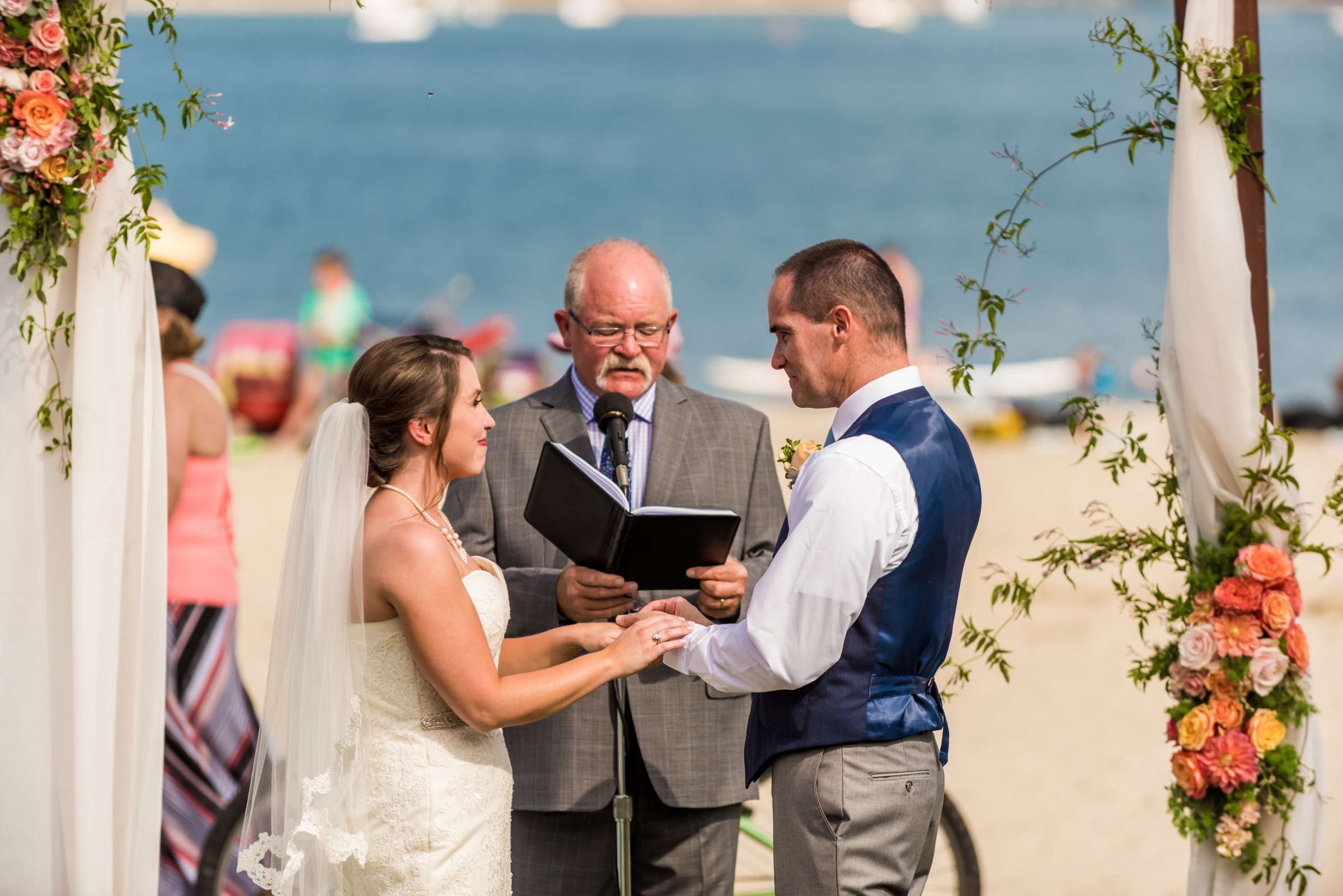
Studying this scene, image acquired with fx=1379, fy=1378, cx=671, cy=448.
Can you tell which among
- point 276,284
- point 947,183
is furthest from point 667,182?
point 276,284

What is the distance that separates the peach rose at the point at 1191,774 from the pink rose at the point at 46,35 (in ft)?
10.4

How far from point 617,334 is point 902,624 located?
1376 millimetres

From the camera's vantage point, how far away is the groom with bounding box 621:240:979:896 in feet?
9.36

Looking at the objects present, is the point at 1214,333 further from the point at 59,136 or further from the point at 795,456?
A: the point at 59,136

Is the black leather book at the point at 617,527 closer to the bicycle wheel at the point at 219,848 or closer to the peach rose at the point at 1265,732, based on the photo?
the peach rose at the point at 1265,732

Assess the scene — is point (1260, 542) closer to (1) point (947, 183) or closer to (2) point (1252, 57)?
(2) point (1252, 57)

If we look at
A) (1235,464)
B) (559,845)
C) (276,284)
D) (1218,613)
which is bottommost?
(559,845)

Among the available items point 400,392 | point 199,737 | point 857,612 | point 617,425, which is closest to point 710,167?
point 199,737

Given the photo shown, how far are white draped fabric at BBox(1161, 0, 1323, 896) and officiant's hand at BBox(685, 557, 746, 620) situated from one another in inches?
45.7

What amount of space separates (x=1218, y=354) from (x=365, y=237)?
4899cm

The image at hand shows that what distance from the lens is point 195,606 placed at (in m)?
5.20

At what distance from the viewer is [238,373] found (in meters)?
16.1

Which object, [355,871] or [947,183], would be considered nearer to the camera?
[355,871]

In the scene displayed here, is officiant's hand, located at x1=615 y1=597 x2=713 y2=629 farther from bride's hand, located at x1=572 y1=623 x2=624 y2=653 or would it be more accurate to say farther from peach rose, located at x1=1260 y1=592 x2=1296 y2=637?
peach rose, located at x1=1260 y1=592 x2=1296 y2=637
